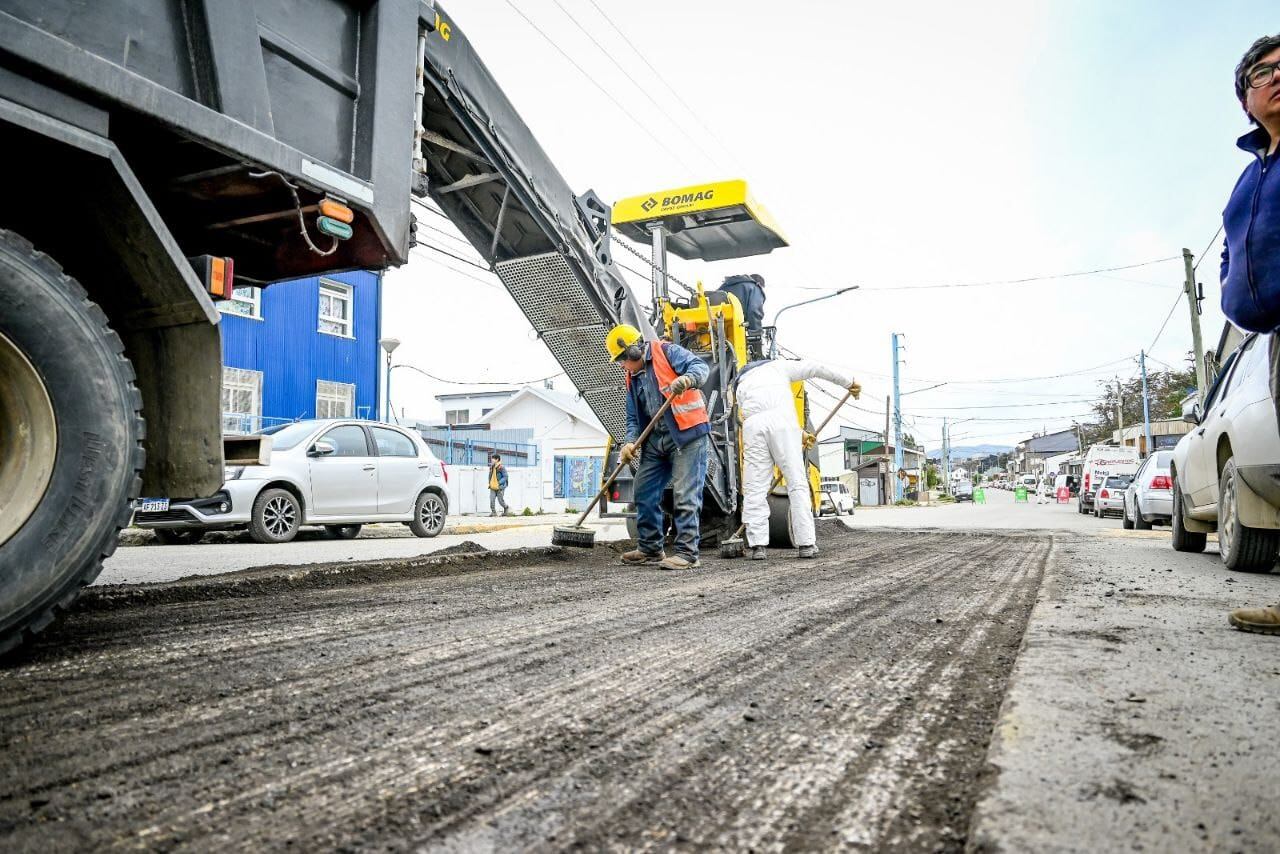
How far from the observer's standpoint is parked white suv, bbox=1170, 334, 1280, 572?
185 inches

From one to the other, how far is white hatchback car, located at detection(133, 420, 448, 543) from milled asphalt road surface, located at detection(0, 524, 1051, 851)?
16.7 feet

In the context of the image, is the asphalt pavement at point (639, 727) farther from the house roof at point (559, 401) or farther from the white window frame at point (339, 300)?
the house roof at point (559, 401)

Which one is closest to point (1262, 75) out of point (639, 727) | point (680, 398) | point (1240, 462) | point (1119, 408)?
point (639, 727)

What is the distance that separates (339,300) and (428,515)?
1165cm

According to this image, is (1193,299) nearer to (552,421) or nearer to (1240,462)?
(1240,462)

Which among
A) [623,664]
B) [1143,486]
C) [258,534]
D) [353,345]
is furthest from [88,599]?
[353,345]

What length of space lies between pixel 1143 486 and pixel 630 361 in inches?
413

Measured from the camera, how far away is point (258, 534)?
8.52m

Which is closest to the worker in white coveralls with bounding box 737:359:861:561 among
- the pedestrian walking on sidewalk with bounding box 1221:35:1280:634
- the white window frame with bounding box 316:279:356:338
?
the pedestrian walking on sidewalk with bounding box 1221:35:1280:634

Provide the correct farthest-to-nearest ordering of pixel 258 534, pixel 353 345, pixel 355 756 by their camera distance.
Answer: pixel 353 345, pixel 258 534, pixel 355 756

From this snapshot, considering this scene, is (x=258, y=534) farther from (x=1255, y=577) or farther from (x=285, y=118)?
(x=1255, y=577)

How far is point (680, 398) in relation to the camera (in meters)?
5.95

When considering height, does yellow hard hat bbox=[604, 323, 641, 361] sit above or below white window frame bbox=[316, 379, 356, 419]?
below

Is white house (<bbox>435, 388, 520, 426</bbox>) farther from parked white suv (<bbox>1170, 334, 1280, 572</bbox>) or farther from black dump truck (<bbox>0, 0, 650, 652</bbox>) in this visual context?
black dump truck (<bbox>0, 0, 650, 652</bbox>)
